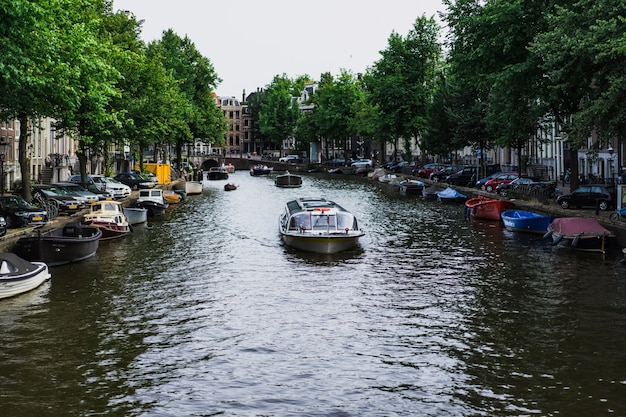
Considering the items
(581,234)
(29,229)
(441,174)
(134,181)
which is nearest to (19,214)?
(29,229)

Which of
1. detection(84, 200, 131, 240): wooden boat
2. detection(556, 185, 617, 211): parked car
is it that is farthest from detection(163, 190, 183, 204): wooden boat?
detection(556, 185, 617, 211): parked car

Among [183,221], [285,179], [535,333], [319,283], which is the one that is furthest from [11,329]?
[285,179]

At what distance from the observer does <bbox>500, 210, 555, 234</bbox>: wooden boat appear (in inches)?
1788

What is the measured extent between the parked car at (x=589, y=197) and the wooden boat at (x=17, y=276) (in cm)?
3184

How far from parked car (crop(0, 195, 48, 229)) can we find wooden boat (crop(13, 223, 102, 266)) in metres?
2.76

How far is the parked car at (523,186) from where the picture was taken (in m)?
59.3

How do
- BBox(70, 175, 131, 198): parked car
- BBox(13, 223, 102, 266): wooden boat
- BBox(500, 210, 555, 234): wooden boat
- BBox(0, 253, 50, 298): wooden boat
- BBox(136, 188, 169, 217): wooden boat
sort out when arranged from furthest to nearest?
BBox(70, 175, 131, 198): parked car < BBox(136, 188, 169, 217): wooden boat < BBox(500, 210, 555, 234): wooden boat < BBox(13, 223, 102, 266): wooden boat < BBox(0, 253, 50, 298): wooden boat

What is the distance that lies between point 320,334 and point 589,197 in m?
30.3

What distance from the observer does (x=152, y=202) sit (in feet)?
193

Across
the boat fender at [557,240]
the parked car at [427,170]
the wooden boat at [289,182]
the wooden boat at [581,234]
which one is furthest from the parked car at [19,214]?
the parked car at [427,170]

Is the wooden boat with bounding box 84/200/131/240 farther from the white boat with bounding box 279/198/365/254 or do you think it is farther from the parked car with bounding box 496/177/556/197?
the parked car with bounding box 496/177/556/197

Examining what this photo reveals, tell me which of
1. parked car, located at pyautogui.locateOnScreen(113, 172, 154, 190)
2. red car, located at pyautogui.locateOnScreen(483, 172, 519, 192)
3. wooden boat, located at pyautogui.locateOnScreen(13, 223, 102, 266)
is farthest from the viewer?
parked car, located at pyautogui.locateOnScreen(113, 172, 154, 190)

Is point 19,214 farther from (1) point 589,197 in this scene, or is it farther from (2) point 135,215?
(1) point 589,197

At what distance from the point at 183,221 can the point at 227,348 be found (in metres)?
34.8
